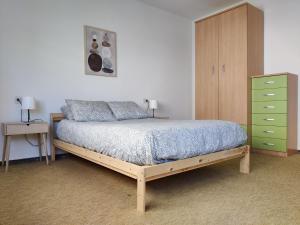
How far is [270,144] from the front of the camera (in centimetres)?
357

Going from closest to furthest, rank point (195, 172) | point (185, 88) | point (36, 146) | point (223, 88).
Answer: point (195, 172)
point (36, 146)
point (223, 88)
point (185, 88)

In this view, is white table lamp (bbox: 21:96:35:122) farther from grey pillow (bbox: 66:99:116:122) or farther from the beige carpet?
the beige carpet

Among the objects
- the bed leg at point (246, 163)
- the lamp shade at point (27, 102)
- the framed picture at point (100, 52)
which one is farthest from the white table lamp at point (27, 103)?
the bed leg at point (246, 163)

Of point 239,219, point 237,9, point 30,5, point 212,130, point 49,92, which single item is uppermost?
point 237,9

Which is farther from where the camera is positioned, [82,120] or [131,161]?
[82,120]

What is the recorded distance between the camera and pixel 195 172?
2678 mm

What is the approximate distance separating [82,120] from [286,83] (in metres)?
2.87

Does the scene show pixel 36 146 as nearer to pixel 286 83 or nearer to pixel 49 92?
pixel 49 92

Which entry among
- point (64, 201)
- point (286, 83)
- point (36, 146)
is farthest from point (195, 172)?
point (36, 146)

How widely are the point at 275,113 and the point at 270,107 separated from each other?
119 millimetres

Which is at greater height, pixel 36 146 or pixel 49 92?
pixel 49 92

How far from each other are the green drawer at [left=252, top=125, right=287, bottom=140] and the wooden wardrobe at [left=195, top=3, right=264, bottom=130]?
0.57ft

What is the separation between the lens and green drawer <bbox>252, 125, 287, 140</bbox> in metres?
3.43

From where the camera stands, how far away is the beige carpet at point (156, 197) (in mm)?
1571
